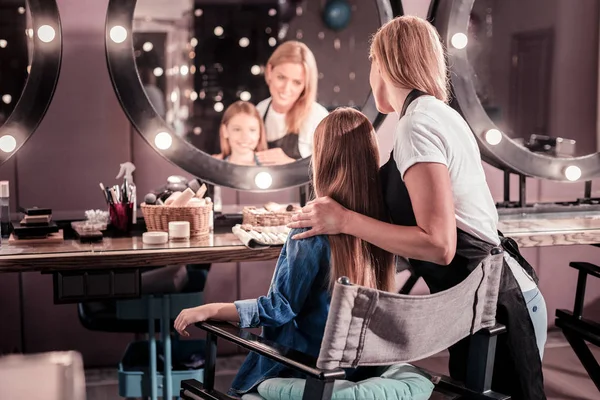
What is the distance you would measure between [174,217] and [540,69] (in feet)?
5.13

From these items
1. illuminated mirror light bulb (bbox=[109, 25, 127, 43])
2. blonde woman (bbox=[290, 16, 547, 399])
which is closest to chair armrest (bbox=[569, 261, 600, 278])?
blonde woman (bbox=[290, 16, 547, 399])

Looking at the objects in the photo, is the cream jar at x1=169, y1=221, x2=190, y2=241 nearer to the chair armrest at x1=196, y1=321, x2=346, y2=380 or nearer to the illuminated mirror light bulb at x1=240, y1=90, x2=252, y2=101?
the illuminated mirror light bulb at x1=240, y1=90, x2=252, y2=101

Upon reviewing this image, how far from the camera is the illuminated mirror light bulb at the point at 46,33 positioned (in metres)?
2.66

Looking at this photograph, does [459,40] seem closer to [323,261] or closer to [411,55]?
[411,55]

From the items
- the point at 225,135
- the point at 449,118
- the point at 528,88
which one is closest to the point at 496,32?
the point at 528,88

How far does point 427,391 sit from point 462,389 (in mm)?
142

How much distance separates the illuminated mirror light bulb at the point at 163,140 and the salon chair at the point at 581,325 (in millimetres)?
1462

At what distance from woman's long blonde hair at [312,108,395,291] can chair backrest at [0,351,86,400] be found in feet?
3.23

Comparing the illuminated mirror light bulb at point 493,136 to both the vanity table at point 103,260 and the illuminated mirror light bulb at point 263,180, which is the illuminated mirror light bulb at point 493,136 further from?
the vanity table at point 103,260

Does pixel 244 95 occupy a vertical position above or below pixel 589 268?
above

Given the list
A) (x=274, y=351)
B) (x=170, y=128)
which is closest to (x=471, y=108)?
(x=170, y=128)

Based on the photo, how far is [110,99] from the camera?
298 centimetres

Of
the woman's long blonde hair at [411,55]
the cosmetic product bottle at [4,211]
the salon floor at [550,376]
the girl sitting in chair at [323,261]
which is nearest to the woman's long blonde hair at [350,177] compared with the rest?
the girl sitting in chair at [323,261]

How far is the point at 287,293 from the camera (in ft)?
6.02
